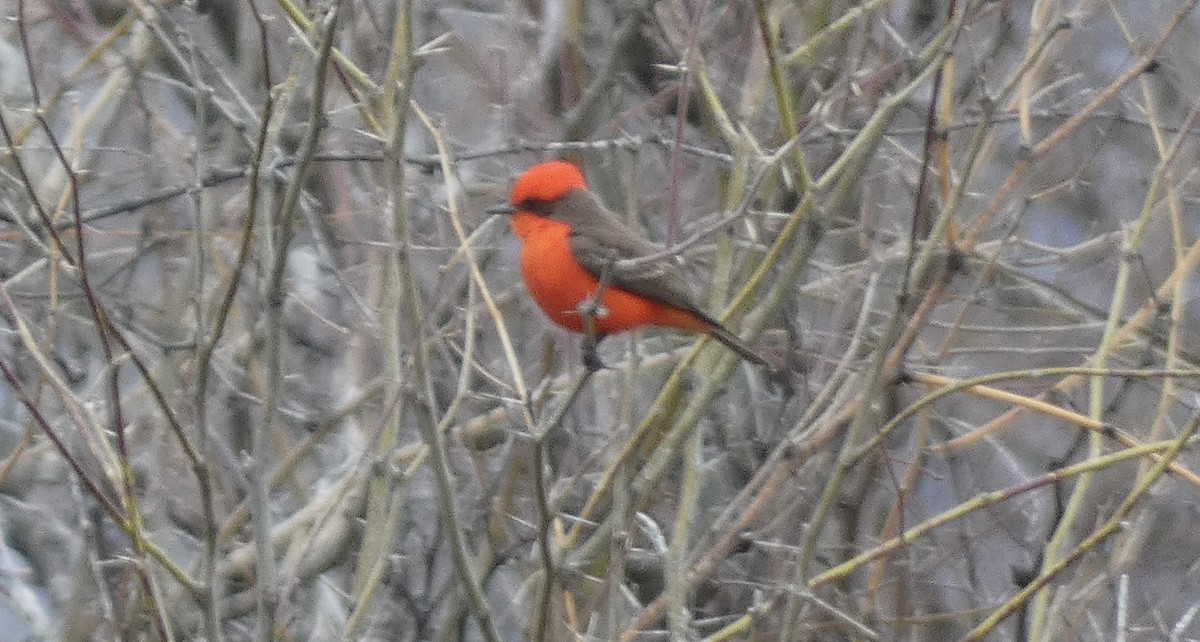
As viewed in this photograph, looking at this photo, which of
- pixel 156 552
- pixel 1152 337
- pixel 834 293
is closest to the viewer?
pixel 156 552

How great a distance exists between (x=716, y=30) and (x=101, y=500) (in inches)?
152

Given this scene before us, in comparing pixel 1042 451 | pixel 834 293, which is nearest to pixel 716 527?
pixel 834 293

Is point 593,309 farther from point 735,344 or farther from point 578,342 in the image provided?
point 578,342

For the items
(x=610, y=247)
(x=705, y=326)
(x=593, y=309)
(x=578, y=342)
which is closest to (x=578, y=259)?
(x=610, y=247)

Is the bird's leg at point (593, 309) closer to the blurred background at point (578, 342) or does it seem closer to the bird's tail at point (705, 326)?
the blurred background at point (578, 342)

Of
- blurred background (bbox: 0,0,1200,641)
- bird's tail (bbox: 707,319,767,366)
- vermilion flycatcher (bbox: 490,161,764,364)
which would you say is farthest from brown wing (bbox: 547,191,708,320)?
bird's tail (bbox: 707,319,767,366)

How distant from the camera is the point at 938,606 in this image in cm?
603

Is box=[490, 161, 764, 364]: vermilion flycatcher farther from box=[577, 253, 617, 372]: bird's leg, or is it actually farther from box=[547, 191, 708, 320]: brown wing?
box=[577, 253, 617, 372]: bird's leg

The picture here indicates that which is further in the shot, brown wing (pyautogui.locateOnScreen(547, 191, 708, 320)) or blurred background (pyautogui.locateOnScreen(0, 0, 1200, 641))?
brown wing (pyautogui.locateOnScreen(547, 191, 708, 320))

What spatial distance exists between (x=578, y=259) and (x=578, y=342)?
Result: 2.08 ft

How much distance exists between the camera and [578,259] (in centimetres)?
493

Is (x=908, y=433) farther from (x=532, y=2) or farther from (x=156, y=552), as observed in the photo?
(x=156, y=552)

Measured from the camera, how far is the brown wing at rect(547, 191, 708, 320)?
15.9ft

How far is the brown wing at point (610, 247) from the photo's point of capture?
484 cm
